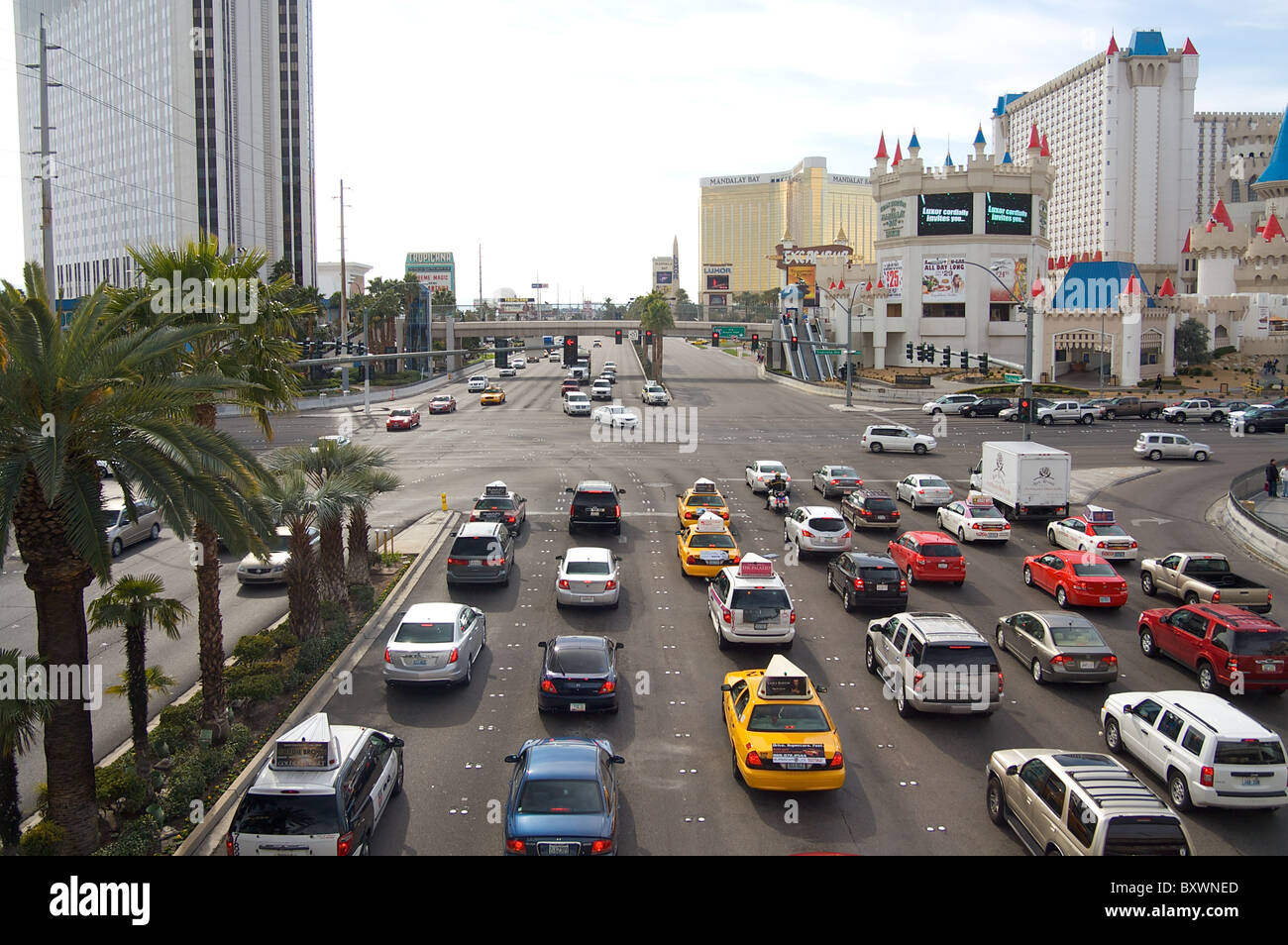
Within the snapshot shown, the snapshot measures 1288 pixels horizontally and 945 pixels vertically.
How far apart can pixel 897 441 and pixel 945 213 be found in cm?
5124

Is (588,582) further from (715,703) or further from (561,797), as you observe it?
(561,797)

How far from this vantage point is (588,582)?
21.9 metres

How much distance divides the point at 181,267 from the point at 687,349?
430 ft

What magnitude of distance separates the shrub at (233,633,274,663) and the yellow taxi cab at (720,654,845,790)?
30.2 ft

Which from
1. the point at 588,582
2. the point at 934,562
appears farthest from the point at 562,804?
the point at 934,562

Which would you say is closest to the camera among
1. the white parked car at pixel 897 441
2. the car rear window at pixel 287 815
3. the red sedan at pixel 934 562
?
the car rear window at pixel 287 815

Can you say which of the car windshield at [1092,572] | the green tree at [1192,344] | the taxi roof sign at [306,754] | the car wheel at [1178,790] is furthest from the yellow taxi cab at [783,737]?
the green tree at [1192,344]

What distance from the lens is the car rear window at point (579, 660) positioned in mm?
16047

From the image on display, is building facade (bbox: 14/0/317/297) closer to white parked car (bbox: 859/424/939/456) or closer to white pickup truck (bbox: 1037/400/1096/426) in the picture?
white parked car (bbox: 859/424/939/456)

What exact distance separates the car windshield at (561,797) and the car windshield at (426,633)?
6.32 meters

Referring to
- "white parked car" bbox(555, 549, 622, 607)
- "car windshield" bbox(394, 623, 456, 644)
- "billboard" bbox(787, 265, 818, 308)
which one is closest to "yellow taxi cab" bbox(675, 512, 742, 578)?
"white parked car" bbox(555, 549, 622, 607)

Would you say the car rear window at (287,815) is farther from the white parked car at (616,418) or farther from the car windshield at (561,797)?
the white parked car at (616,418)

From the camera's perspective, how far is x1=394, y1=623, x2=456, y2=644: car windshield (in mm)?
17203
